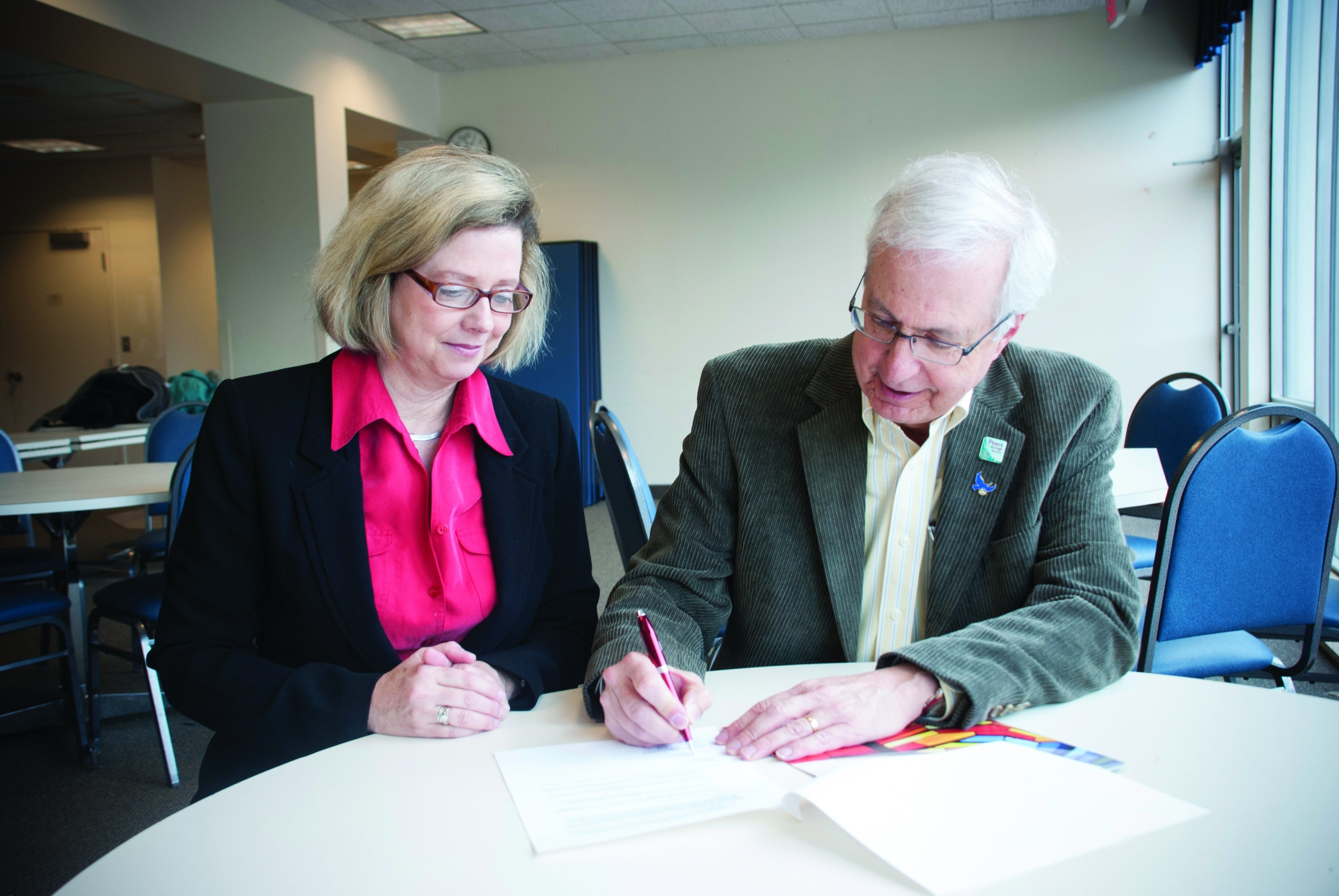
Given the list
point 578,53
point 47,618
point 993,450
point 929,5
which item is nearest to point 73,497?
point 47,618

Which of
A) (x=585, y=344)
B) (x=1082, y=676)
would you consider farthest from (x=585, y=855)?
(x=585, y=344)

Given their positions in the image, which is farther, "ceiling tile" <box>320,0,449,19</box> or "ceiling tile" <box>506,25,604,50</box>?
"ceiling tile" <box>506,25,604,50</box>

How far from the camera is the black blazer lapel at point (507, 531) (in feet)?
4.76

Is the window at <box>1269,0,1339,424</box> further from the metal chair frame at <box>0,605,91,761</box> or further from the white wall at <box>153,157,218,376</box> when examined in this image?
the white wall at <box>153,157,218,376</box>

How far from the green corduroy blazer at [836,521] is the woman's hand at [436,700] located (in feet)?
0.57

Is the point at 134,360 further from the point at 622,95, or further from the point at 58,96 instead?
the point at 622,95

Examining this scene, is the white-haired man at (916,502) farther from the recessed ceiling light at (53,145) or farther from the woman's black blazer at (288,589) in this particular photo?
the recessed ceiling light at (53,145)

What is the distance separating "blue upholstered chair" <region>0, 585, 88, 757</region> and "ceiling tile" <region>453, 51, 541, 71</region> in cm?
535

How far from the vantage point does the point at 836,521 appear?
1.41 meters

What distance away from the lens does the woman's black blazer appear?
1.26 metres

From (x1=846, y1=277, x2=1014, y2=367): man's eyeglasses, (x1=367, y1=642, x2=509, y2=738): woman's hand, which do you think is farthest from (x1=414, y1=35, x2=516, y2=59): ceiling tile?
(x1=367, y1=642, x2=509, y2=738): woman's hand

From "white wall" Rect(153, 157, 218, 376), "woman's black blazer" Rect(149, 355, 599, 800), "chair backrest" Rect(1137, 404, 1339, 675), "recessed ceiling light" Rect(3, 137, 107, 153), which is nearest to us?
"woman's black blazer" Rect(149, 355, 599, 800)

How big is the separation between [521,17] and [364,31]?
1189 millimetres

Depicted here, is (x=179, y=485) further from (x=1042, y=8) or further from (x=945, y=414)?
(x=1042, y=8)
